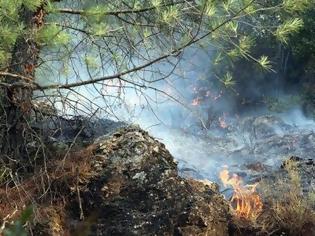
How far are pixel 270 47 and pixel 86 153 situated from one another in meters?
13.2

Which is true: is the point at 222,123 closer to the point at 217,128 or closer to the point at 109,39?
the point at 217,128

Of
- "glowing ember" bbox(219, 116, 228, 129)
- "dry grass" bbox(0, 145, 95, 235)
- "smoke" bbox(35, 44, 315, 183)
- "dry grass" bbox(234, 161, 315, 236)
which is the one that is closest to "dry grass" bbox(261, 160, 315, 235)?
"dry grass" bbox(234, 161, 315, 236)

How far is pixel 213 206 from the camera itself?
14.0ft

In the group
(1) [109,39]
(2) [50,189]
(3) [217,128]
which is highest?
(3) [217,128]

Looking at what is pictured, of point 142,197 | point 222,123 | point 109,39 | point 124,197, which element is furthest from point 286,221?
point 222,123

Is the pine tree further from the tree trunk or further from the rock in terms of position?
the rock

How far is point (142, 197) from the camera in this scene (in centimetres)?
412

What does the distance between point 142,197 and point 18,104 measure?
4.09ft

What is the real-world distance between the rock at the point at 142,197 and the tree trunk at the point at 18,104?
0.65 m

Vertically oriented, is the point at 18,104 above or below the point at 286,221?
above

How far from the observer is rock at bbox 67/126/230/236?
398 centimetres

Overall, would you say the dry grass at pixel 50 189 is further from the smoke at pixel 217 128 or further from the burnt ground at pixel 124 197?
the smoke at pixel 217 128

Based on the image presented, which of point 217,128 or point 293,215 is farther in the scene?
point 217,128

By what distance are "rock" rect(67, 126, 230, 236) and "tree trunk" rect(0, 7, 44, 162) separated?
0.65 meters
